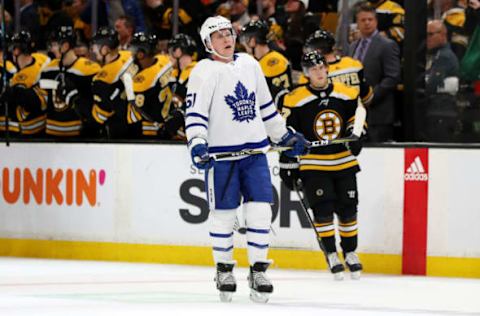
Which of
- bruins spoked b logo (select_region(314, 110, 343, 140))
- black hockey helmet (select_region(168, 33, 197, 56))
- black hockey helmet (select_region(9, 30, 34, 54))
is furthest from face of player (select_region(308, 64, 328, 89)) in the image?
black hockey helmet (select_region(9, 30, 34, 54))

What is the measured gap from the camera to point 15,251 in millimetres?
9906

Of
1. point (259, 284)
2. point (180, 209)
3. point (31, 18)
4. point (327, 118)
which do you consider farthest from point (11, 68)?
point (259, 284)

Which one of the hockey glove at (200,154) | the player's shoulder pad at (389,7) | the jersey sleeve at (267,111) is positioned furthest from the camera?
the player's shoulder pad at (389,7)

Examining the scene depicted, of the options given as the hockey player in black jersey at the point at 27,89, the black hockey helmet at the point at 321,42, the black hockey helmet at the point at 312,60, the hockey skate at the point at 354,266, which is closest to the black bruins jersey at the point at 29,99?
the hockey player in black jersey at the point at 27,89

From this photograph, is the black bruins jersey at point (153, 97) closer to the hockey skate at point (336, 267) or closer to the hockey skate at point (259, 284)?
the hockey skate at point (336, 267)

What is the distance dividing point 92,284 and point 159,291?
573mm

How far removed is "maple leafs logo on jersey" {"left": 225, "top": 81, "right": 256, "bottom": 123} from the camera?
7215 mm

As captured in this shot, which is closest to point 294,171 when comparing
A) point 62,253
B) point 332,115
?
point 332,115

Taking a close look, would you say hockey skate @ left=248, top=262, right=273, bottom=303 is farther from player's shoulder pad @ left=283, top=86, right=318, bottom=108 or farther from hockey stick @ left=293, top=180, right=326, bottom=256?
player's shoulder pad @ left=283, top=86, right=318, bottom=108

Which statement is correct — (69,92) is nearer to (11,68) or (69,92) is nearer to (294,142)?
(11,68)

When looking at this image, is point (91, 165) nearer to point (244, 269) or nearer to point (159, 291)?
point (244, 269)

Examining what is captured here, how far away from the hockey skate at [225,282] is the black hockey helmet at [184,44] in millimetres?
3110

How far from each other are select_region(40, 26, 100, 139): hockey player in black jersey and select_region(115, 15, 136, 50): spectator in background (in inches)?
27.9

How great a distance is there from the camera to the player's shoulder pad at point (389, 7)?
9.61 meters
